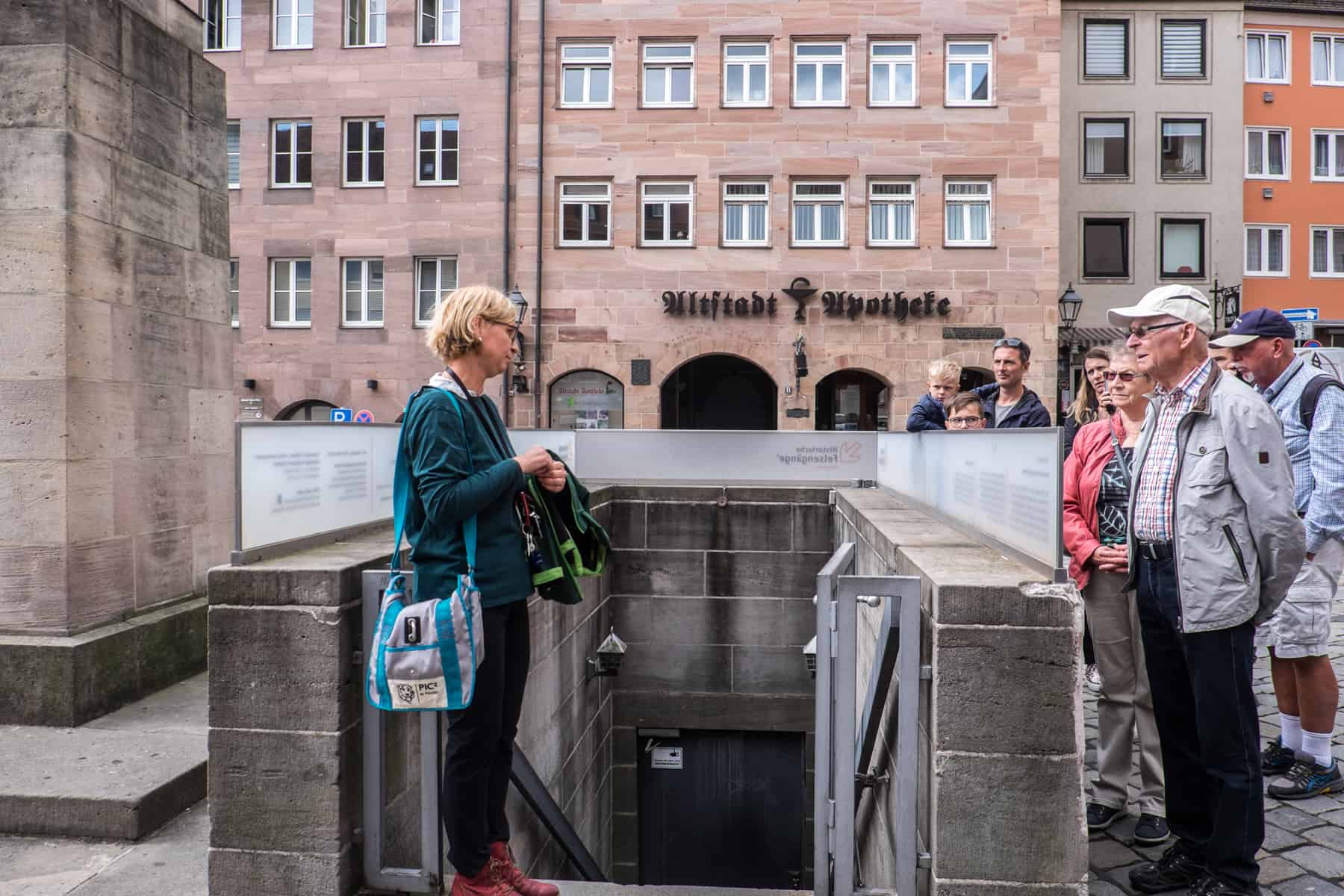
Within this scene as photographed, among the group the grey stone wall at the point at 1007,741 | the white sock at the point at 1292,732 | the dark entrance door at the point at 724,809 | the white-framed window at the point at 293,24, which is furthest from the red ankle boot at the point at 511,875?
the white-framed window at the point at 293,24

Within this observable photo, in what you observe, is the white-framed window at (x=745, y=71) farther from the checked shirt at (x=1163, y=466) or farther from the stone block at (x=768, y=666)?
the checked shirt at (x=1163, y=466)

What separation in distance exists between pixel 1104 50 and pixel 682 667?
2184 centimetres

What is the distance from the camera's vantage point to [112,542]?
5223 millimetres

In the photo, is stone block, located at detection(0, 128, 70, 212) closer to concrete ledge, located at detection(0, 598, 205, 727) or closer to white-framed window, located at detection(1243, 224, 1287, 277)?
concrete ledge, located at detection(0, 598, 205, 727)

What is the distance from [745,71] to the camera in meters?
21.4

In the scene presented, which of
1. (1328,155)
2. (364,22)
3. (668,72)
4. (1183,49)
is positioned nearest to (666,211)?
(668,72)

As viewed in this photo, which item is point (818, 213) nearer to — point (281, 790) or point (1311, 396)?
point (1311, 396)

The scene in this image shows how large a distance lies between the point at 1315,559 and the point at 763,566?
469 centimetres

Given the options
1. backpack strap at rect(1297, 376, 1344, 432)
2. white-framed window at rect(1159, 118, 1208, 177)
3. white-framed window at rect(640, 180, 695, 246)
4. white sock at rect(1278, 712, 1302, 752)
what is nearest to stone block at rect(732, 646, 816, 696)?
white sock at rect(1278, 712, 1302, 752)

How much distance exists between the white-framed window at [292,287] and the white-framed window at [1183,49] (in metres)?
20.8

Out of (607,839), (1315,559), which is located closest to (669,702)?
(607,839)

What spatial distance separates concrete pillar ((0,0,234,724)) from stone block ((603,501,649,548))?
3465 mm

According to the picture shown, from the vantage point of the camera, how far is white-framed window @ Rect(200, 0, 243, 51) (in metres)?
22.5

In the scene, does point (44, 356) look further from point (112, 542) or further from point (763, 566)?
point (763, 566)
